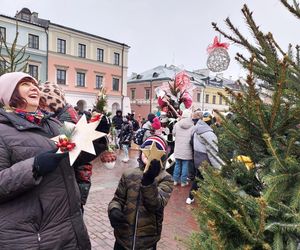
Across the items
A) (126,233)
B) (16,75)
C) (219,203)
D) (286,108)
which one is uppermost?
(16,75)

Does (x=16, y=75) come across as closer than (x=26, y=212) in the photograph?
No

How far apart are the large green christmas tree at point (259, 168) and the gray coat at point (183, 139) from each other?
19.0 ft

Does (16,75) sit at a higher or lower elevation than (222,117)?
higher

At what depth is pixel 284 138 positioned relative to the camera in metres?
1.49

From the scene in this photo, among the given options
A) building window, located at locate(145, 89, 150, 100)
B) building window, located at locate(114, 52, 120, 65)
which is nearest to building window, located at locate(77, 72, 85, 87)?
building window, located at locate(114, 52, 120, 65)

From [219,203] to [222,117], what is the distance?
0.49 metres

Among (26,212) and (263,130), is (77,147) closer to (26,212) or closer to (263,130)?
(26,212)

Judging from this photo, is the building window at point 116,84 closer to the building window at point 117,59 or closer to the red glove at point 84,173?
the building window at point 117,59

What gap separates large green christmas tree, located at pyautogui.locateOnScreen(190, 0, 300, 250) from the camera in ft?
4.20

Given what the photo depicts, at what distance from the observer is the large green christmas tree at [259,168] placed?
4.20ft

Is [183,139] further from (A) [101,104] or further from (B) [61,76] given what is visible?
(B) [61,76]

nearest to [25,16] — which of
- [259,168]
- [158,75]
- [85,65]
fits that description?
[85,65]

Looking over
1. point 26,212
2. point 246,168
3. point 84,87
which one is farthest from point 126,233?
point 84,87

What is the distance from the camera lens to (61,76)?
35719 millimetres
